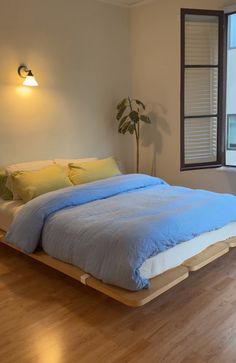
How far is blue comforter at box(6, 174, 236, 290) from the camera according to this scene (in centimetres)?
220

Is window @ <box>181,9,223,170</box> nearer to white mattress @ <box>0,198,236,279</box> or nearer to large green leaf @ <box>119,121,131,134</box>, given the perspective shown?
large green leaf @ <box>119,121,131,134</box>

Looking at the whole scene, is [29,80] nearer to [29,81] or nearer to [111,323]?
[29,81]

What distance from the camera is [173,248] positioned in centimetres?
241

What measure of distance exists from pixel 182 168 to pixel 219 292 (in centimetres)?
195

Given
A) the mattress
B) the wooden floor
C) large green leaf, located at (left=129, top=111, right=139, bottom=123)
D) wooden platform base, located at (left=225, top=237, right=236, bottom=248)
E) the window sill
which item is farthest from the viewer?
large green leaf, located at (left=129, top=111, right=139, bottom=123)

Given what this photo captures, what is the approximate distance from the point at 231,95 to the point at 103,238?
277cm

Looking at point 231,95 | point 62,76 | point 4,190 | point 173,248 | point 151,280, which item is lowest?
point 151,280

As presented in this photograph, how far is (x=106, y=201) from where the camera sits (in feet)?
10.0

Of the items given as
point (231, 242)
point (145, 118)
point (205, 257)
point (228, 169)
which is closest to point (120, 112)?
point (145, 118)

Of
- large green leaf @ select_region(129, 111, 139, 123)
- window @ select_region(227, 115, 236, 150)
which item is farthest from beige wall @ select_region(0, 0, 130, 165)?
window @ select_region(227, 115, 236, 150)

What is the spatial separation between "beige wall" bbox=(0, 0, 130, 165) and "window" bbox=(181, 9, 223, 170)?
1.07 meters

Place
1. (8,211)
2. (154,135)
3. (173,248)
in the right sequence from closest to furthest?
(173,248), (8,211), (154,135)

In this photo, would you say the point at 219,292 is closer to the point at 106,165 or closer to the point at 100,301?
the point at 100,301

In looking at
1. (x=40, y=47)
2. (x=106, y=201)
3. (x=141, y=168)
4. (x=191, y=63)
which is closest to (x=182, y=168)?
(x=141, y=168)
